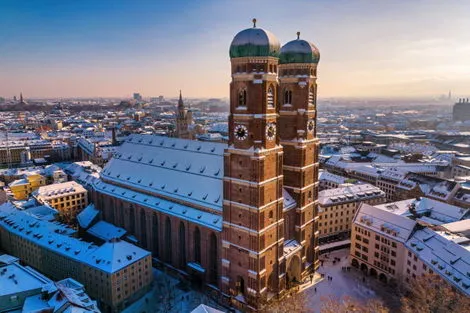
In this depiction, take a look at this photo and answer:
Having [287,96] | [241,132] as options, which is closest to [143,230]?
[241,132]

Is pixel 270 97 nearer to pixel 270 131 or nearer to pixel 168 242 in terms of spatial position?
pixel 270 131

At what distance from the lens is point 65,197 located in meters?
126

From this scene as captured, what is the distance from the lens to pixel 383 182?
5901 inches

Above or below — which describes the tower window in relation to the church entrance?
above

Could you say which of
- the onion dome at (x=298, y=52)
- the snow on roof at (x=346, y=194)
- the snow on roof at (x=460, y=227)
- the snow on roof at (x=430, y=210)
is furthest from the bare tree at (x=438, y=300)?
the onion dome at (x=298, y=52)

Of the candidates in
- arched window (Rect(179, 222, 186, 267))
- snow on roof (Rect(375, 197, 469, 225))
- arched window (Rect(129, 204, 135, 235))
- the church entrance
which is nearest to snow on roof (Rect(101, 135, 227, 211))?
arched window (Rect(129, 204, 135, 235))

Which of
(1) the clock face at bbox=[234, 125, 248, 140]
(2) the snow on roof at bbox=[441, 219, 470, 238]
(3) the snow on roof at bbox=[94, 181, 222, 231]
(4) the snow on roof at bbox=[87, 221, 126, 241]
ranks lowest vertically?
(4) the snow on roof at bbox=[87, 221, 126, 241]

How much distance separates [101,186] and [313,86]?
6863cm

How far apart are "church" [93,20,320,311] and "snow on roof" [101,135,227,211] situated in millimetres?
302

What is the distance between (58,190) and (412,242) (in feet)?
364

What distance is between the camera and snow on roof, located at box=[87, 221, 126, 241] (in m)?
98.6

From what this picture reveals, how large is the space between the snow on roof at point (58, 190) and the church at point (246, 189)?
31086 millimetres

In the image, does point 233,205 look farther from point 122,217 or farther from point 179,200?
point 122,217

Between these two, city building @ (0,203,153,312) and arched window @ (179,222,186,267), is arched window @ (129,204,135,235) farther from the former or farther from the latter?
arched window @ (179,222,186,267)
